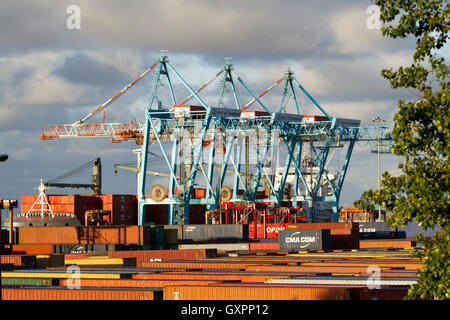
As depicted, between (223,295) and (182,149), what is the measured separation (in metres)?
80.1

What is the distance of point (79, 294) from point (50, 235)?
166 ft

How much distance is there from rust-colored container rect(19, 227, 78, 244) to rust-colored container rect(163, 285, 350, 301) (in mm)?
51500

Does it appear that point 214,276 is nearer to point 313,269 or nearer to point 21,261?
point 313,269

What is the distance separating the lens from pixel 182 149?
11238cm

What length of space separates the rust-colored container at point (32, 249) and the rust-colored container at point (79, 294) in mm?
45249

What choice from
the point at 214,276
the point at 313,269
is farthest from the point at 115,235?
the point at 214,276

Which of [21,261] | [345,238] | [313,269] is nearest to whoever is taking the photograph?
[313,269]

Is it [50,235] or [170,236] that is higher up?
[50,235]

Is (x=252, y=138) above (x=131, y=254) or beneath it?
above

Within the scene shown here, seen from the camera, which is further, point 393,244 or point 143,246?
point 393,244

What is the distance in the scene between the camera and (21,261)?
59406 mm

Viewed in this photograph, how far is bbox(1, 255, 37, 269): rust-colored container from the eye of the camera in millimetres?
58969
